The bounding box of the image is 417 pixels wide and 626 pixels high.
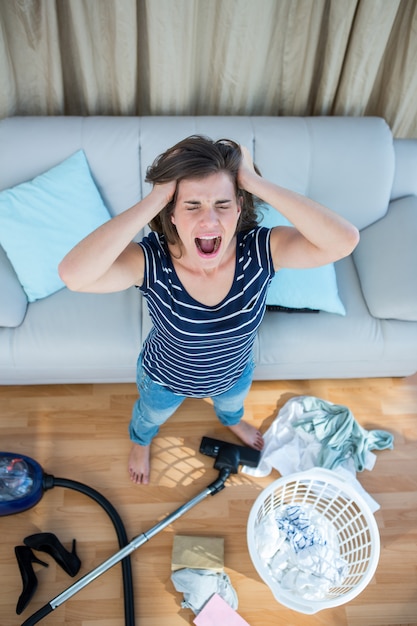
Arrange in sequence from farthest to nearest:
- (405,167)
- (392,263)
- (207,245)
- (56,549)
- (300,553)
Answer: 1. (405,167)
2. (392,263)
3. (56,549)
4. (300,553)
5. (207,245)

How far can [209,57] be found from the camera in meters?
2.03

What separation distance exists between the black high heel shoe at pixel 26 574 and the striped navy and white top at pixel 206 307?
0.89m

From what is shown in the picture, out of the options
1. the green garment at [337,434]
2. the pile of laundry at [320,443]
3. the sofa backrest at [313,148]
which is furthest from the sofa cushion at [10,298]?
the green garment at [337,434]

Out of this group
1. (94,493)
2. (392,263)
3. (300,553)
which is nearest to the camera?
(300,553)

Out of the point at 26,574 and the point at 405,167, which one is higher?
the point at 405,167

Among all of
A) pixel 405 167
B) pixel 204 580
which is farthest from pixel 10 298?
pixel 405 167

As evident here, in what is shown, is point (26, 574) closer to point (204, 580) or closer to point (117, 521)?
point (117, 521)

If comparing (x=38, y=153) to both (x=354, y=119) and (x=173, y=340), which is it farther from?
(x=354, y=119)

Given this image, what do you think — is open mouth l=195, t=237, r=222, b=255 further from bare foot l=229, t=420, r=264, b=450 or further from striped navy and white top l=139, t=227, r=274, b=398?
bare foot l=229, t=420, r=264, b=450

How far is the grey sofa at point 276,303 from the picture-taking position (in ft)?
6.10

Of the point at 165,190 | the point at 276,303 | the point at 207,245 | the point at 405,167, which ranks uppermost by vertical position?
the point at 165,190

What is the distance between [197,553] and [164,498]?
0.74 feet

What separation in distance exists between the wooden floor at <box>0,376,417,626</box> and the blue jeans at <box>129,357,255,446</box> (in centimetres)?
18

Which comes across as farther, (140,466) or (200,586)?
(140,466)
